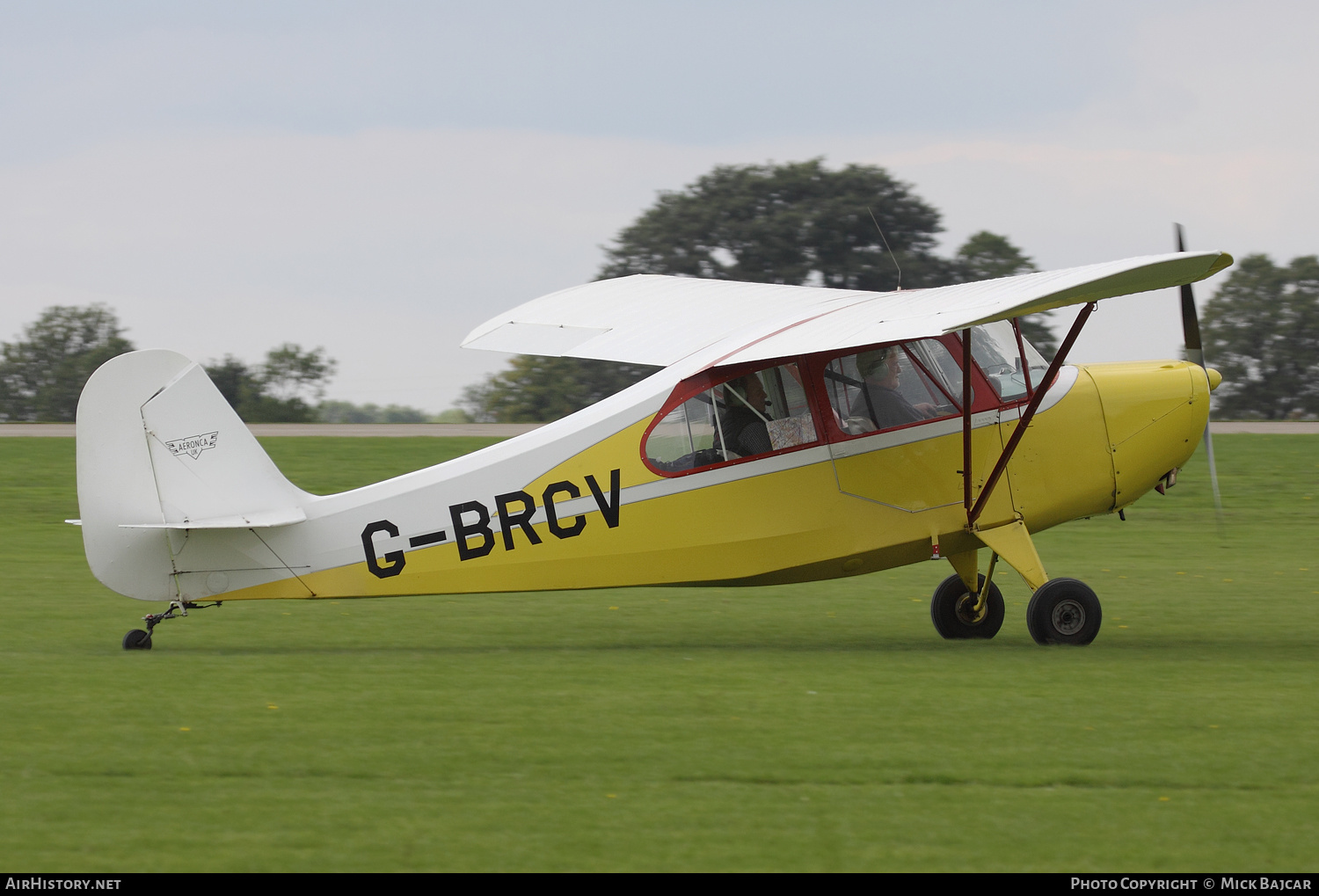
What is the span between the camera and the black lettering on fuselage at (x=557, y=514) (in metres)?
9.26

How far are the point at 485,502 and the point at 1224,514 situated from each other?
16.2 meters

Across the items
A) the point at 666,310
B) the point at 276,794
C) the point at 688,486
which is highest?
the point at 666,310

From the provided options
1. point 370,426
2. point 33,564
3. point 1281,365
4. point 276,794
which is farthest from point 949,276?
point 276,794

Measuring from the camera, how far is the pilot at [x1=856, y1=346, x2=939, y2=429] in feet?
31.8

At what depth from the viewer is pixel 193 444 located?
8.88 m

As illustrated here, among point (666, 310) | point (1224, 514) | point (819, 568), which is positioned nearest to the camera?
point (819, 568)

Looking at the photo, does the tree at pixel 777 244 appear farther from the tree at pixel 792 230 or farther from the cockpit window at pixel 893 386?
the cockpit window at pixel 893 386

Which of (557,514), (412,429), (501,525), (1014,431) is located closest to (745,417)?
(557,514)

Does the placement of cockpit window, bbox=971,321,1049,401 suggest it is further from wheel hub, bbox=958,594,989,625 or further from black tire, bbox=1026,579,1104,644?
wheel hub, bbox=958,594,989,625

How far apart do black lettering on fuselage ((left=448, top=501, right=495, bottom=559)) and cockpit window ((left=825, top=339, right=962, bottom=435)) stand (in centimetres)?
272

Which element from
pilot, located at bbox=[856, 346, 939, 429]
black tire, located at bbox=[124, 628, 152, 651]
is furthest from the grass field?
pilot, located at bbox=[856, 346, 939, 429]

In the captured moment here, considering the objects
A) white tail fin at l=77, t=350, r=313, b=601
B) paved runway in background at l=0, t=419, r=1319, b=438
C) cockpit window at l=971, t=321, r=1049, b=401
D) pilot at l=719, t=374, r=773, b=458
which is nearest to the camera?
white tail fin at l=77, t=350, r=313, b=601

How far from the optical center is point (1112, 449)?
10.1 metres

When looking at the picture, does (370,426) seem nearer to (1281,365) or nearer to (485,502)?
(485,502)
